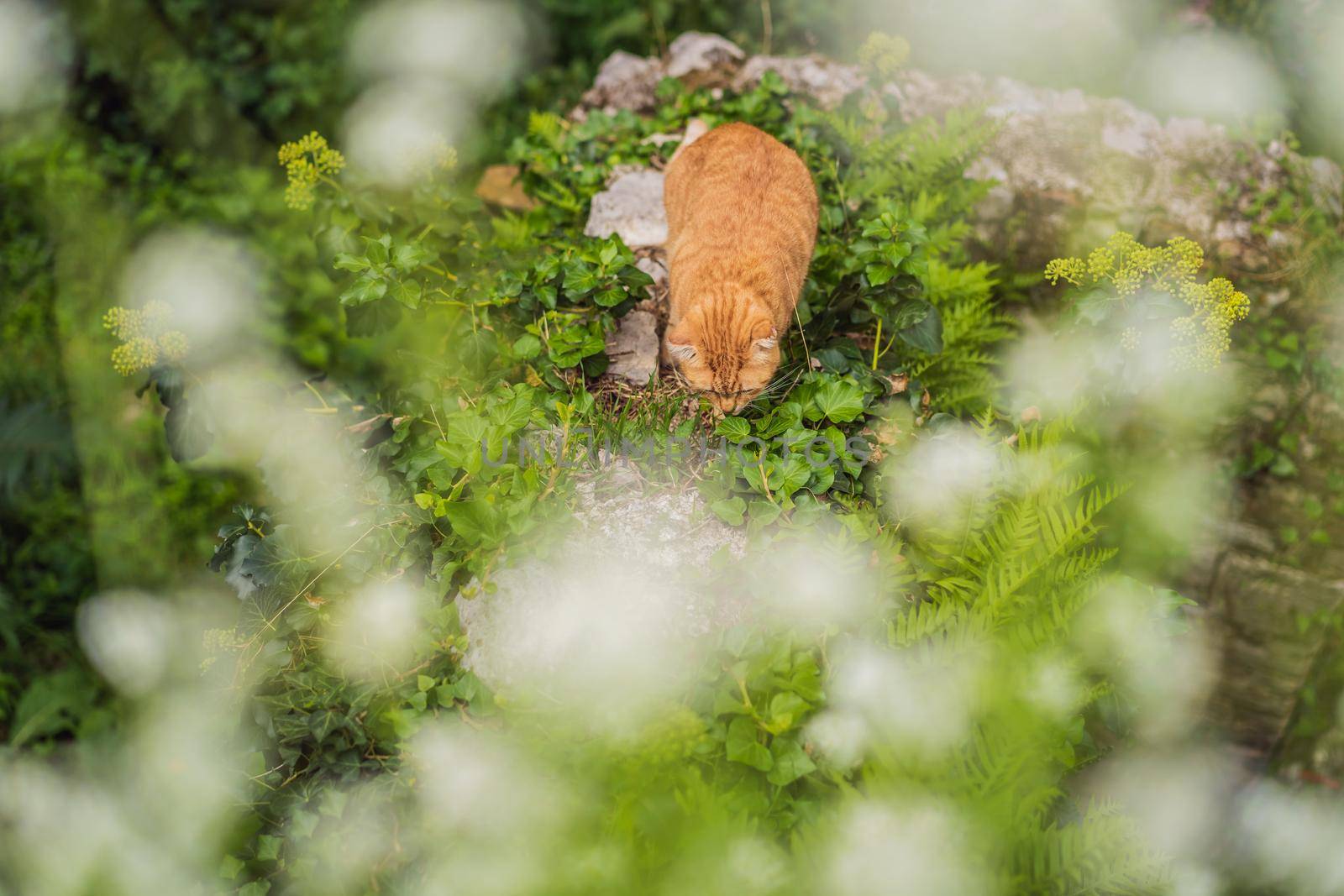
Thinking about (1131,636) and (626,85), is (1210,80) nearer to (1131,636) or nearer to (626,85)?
(626,85)

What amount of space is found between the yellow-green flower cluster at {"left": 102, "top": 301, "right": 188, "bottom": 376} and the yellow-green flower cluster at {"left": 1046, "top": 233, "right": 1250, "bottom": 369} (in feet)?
8.62

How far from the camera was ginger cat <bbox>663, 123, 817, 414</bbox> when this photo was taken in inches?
94.5

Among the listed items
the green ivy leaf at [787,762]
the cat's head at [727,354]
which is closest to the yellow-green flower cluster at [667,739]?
the green ivy leaf at [787,762]

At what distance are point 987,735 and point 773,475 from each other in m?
0.86

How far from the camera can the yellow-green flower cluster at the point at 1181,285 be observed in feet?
6.84

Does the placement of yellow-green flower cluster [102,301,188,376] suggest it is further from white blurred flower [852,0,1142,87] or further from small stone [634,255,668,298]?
white blurred flower [852,0,1142,87]

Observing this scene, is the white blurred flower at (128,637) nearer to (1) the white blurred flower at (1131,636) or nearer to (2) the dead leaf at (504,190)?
(2) the dead leaf at (504,190)

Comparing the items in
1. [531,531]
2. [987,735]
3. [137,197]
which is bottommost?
[137,197]

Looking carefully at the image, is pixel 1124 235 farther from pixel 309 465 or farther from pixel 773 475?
pixel 309 465

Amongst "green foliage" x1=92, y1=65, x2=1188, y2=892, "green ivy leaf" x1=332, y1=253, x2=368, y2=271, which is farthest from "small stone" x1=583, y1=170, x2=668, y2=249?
Answer: "green ivy leaf" x1=332, y1=253, x2=368, y2=271

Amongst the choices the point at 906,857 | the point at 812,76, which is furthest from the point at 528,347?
the point at 812,76

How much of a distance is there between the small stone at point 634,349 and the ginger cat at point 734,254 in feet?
0.21

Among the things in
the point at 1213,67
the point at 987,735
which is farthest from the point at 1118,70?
the point at 987,735

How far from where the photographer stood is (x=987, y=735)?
169 centimetres
